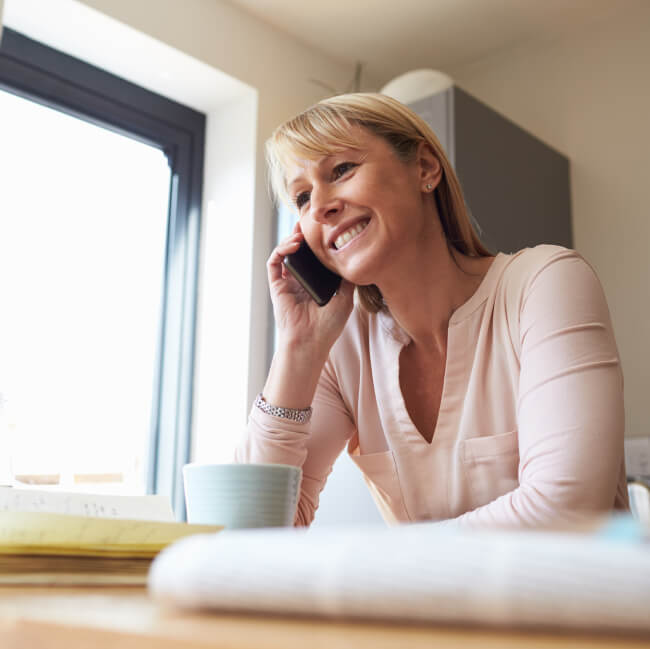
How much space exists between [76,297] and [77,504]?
1.72 meters

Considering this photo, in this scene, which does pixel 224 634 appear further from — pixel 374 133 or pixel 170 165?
pixel 170 165

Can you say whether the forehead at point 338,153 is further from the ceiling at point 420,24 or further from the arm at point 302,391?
the ceiling at point 420,24

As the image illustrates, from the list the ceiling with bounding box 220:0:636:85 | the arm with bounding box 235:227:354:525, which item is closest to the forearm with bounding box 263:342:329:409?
the arm with bounding box 235:227:354:525

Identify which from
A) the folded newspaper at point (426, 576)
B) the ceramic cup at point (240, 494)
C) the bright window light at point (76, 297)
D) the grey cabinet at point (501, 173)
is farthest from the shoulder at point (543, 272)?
the bright window light at point (76, 297)

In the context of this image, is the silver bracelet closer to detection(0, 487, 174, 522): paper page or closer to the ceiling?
detection(0, 487, 174, 522): paper page

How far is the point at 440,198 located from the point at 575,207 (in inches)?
59.4

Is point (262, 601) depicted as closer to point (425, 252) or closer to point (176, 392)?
point (425, 252)

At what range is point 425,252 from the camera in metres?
1.21

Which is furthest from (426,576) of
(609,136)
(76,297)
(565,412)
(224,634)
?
(609,136)

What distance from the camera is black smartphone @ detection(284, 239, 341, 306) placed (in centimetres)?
126

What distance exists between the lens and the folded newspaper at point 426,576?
0.65 ft

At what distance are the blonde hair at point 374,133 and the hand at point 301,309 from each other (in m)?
0.06

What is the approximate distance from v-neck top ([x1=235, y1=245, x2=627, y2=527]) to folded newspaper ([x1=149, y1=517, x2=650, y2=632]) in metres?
0.59

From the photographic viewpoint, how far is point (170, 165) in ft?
8.32
